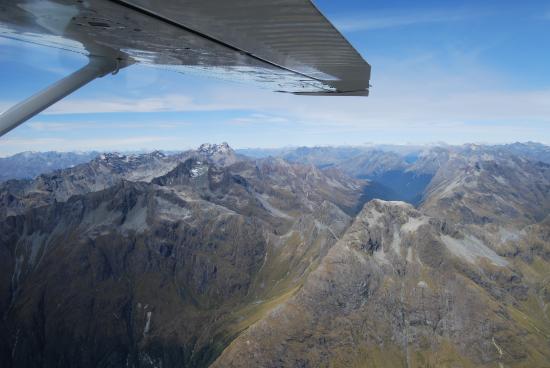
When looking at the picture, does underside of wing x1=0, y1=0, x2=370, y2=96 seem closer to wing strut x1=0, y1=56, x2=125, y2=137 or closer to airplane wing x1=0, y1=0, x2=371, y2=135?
airplane wing x1=0, y1=0, x2=371, y2=135

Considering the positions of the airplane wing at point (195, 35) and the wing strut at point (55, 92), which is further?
the wing strut at point (55, 92)

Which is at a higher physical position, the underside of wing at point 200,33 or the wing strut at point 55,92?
the underside of wing at point 200,33

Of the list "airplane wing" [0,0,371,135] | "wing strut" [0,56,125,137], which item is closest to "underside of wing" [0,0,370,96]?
"airplane wing" [0,0,371,135]

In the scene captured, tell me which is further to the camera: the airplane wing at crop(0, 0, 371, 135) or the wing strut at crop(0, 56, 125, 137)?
the wing strut at crop(0, 56, 125, 137)

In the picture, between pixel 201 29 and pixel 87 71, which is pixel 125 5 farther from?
pixel 87 71

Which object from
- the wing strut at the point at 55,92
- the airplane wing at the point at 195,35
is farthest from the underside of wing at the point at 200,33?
the wing strut at the point at 55,92

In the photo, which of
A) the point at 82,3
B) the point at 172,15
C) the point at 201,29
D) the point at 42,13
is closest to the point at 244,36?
the point at 201,29

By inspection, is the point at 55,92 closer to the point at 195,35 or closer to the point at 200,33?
Result: the point at 195,35

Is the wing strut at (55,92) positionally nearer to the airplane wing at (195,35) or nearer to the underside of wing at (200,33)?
the airplane wing at (195,35)
